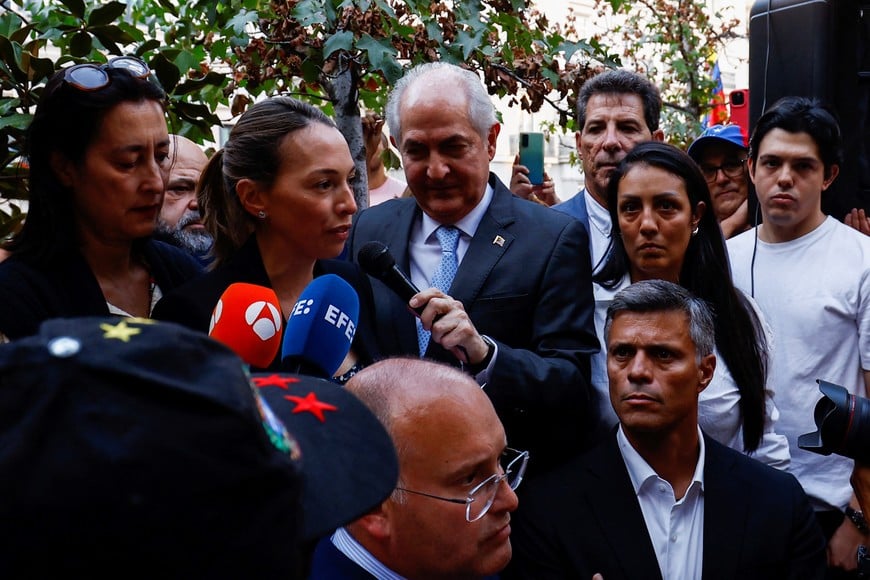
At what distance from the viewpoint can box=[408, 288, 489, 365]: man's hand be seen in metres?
2.60

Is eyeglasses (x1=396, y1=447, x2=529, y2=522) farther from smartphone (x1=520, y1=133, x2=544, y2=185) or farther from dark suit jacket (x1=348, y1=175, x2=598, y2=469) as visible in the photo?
smartphone (x1=520, y1=133, x2=544, y2=185)

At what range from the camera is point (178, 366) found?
98cm

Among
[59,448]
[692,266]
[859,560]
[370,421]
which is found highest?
[59,448]

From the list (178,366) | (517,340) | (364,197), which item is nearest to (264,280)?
(517,340)

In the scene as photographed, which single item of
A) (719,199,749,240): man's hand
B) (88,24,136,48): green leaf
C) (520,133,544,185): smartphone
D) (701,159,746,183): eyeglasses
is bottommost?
(719,199,749,240): man's hand

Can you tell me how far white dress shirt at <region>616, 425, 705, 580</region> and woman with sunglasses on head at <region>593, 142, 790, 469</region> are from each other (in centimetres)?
31

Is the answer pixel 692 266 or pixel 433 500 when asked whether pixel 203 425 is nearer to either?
pixel 433 500

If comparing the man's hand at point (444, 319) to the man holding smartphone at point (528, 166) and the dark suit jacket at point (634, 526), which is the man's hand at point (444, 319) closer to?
the dark suit jacket at point (634, 526)

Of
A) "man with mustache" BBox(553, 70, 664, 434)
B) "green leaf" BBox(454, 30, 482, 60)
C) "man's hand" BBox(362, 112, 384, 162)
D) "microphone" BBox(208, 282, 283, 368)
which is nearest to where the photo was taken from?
"microphone" BBox(208, 282, 283, 368)

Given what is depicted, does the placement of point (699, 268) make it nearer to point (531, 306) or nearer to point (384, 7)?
point (531, 306)

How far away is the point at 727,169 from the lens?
5.21 m

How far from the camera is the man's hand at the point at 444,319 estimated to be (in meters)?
2.60

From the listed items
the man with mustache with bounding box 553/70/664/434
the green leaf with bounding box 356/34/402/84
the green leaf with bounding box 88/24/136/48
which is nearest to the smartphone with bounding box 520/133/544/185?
the man with mustache with bounding box 553/70/664/434

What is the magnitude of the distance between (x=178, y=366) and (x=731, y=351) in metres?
2.88
